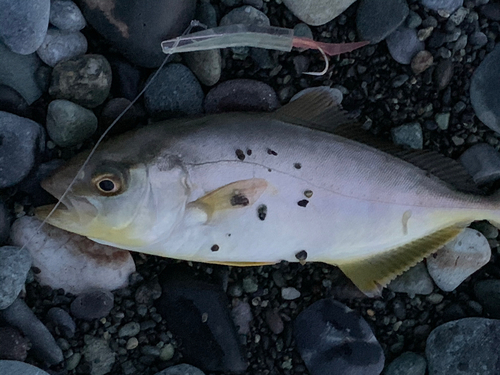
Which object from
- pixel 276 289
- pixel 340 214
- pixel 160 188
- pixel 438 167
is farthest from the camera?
pixel 276 289

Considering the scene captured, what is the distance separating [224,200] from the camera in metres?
2.15

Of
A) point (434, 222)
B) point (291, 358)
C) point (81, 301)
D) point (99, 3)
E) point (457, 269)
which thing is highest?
point (99, 3)

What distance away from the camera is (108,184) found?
6.61 ft

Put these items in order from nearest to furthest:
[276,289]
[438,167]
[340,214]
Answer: [340,214] < [438,167] < [276,289]

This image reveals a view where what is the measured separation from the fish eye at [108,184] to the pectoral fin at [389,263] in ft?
4.08

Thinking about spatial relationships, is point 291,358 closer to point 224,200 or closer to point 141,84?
point 224,200

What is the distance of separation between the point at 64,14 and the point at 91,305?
4.93 feet

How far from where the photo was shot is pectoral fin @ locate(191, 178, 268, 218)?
2135mm

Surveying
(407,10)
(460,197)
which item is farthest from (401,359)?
(407,10)

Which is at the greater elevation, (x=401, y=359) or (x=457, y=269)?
(x=457, y=269)

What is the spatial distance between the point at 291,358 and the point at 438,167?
1.34 m

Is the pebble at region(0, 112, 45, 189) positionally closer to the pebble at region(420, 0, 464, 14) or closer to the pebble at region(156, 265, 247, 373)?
the pebble at region(156, 265, 247, 373)

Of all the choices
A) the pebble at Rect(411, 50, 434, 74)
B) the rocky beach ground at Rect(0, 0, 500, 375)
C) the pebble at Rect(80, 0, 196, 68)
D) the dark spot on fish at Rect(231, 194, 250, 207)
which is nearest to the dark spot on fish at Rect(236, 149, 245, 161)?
the dark spot on fish at Rect(231, 194, 250, 207)

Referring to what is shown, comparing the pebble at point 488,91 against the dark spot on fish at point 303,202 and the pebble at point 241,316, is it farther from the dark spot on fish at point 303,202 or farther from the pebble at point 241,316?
the pebble at point 241,316
